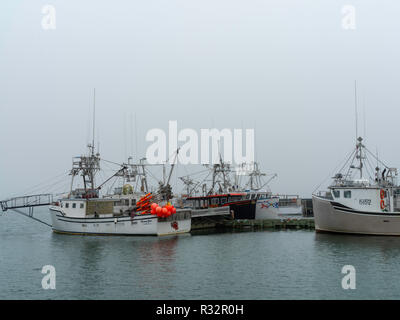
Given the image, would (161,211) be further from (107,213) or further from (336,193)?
(336,193)

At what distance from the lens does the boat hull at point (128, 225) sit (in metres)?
49.2

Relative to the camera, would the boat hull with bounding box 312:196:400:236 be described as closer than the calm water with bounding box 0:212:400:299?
No

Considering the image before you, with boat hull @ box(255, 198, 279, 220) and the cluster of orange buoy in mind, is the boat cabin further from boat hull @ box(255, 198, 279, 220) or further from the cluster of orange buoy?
the cluster of orange buoy

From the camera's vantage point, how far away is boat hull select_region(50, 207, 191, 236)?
1935 inches

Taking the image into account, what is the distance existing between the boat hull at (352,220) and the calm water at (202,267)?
154cm

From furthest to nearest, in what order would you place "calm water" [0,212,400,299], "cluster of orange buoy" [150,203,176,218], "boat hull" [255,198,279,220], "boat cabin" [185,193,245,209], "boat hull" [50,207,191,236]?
"boat hull" [255,198,279,220]
"boat cabin" [185,193,245,209]
"boat hull" [50,207,191,236]
"cluster of orange buoy" [150,203,176,218]
"calm water" [0,212,400,299]

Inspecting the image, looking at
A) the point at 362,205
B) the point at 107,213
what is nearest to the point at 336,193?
the point at 362,205

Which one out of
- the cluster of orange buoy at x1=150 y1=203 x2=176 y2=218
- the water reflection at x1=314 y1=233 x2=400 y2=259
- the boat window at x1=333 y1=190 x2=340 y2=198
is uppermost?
the boat window at x1=333 y1=190 x2=340 y2=198

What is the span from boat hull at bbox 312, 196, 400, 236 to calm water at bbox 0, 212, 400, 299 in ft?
5.06

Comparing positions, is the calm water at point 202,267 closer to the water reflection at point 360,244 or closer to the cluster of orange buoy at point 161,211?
the water reflection at point 360,244

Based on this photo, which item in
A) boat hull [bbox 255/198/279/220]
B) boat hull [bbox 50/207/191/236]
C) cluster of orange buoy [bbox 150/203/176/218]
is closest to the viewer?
cluster of orange buoy [bbox 150/203/176/218]

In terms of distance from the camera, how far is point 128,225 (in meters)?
49.7

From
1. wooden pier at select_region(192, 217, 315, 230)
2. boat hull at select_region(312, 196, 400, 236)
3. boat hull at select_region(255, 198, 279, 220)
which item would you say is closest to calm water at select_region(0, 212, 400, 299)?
boat hull at select_region(312, 196, 400, 236)
